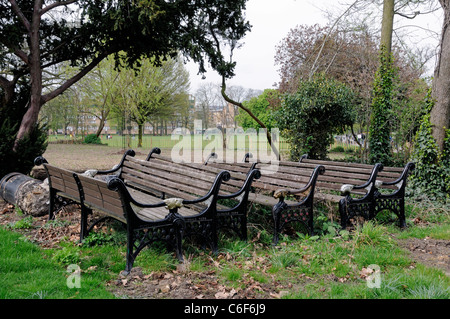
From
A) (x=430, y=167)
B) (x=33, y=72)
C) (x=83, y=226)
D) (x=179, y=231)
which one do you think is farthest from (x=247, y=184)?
(x=33, y=72)

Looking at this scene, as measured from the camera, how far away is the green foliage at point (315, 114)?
35.9 feet

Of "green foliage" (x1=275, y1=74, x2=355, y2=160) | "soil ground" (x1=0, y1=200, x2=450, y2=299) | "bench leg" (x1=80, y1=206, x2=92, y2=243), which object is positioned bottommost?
"soil ground" (x1=0, y1=200, x2=450, y2=299)

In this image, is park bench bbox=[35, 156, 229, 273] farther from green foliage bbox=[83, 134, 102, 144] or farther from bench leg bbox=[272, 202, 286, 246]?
green foliage bbox=[83, 134, 102, 144]

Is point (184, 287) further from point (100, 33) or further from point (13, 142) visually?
point (100, 33)

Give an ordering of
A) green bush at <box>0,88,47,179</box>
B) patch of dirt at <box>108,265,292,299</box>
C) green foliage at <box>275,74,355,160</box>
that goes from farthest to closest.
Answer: green foliage at <box>275,74,355,160</box> → green bush at <box>0,88,47,179</box> → patch of dirt at <box>108,265,292,299</box>

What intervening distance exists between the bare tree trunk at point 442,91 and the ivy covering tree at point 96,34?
236 inches

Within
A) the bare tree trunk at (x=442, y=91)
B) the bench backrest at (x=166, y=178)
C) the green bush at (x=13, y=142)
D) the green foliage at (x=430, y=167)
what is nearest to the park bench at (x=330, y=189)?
the bench backrest at (x=166, y=178)

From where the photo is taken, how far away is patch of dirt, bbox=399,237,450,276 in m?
4.34

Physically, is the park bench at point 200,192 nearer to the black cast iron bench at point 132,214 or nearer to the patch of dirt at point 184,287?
the black cast iron bench at point 132,214

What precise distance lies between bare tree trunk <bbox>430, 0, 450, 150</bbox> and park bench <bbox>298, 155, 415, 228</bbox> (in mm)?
2500

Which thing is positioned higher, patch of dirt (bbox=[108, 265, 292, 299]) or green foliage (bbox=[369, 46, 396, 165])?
green foliage (bbox=[369, 46, 396, 165])

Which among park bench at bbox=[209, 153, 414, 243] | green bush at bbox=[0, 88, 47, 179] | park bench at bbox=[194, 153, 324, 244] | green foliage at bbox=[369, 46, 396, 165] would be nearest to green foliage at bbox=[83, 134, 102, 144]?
green bush at bbox=[0, 88, 47, 179]

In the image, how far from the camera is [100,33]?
9.78m

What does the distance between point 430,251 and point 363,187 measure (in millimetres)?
1266
